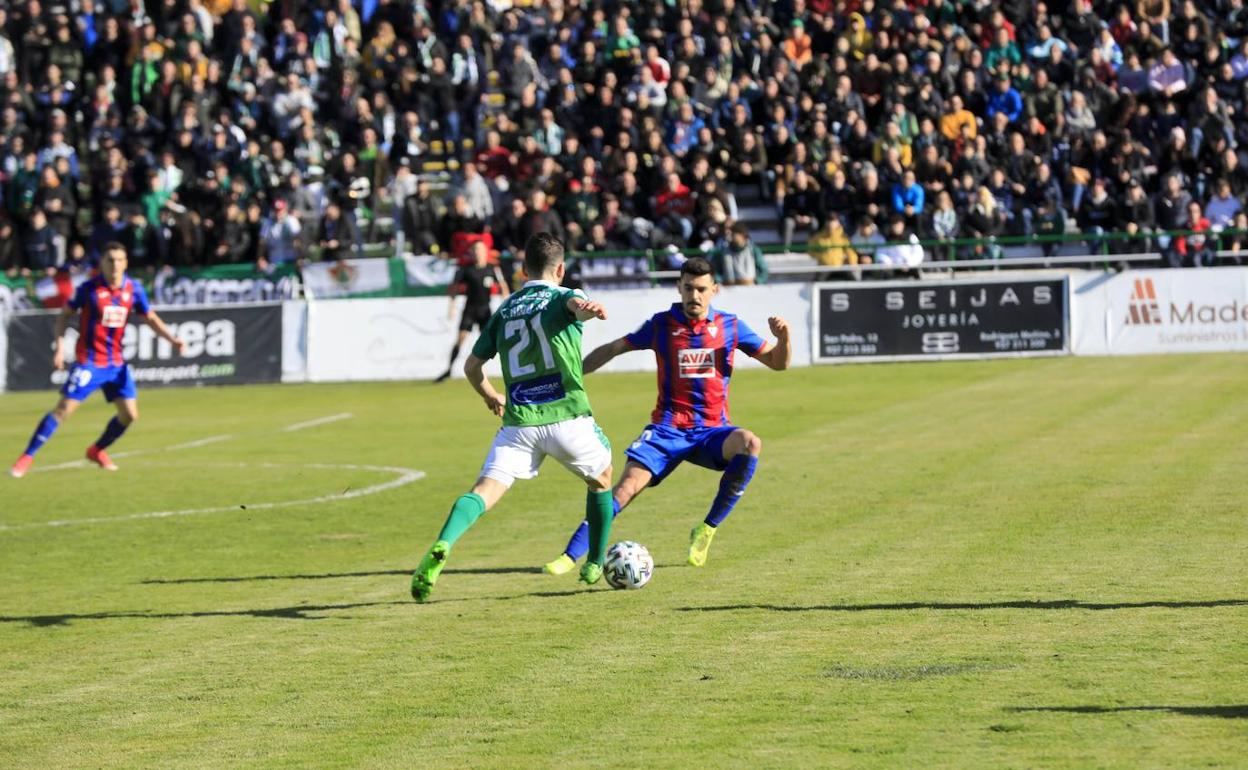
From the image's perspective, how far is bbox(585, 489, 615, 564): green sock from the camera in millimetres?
10688

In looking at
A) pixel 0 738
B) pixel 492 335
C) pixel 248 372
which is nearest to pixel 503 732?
pixel 0 738

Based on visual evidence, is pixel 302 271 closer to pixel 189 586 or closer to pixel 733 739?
pixel 189 586

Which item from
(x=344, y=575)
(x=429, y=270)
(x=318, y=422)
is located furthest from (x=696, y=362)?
(x=429, y=270)

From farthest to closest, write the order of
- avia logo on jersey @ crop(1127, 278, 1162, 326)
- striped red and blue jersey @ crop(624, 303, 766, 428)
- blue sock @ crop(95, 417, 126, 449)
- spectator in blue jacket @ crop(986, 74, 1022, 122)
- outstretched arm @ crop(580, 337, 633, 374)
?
spectator in blue jacket @ crop(986, 74, 1022, 122) < avia logo on jersey @ crop(1127, 278, 1162, 326) < blue sock @ crop(95, 417, 126, 449) < striped red and blue jersey @ crop(624, 303, 766, 428) < outstretched arm @ crop(580, 337, 633, 374)

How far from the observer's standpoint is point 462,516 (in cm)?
999

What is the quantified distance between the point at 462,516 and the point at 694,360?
7.89ft

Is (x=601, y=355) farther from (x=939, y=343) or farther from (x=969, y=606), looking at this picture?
(x=939, y=343)

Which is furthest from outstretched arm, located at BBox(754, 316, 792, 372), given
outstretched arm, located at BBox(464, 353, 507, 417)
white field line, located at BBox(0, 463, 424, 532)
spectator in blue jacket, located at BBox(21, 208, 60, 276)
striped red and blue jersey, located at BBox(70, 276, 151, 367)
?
spectator in blue jacket, located at BBox(21, 208, 60, 276)

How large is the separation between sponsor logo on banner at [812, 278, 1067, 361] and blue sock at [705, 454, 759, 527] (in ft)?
61.0

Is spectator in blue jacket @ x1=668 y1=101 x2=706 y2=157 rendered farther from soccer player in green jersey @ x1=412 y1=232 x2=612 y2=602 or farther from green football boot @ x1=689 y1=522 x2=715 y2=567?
soccer player in green jersey @ x1=412 y1=232 x2=612 y2=602

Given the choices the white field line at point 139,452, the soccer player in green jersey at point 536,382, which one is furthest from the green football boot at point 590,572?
the white field line at point 139,452

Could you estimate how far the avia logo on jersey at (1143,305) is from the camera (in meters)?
29.2

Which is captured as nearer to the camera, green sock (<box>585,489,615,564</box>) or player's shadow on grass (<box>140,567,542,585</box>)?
green sock (<box>585,489,615,564</box>)

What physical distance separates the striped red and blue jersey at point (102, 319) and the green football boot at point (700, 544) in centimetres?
944
